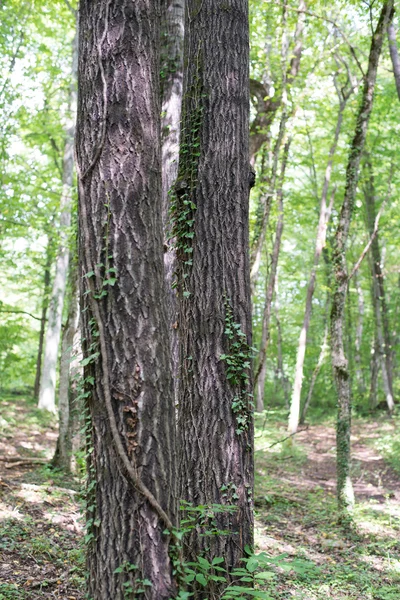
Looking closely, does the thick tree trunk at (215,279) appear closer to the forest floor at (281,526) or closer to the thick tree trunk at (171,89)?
the forest floor at (281,526)

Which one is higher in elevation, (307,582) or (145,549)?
(145,549)

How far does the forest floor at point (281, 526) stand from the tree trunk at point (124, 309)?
90 cm

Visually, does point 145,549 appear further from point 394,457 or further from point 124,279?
point 394,457

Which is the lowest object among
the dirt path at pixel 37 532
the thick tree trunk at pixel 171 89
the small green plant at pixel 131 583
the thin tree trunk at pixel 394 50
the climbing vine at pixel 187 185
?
the dirt path at pixel 37 532

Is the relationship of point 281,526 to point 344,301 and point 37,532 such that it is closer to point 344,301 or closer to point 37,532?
point 344,301

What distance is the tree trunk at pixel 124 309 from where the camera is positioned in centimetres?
244

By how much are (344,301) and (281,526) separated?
3.46 metres

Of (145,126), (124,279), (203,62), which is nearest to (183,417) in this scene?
(124,279)

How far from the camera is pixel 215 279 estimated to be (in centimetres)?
383

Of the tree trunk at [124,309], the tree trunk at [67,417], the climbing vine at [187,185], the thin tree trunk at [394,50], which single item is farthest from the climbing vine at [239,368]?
the thin tree trunk at [394,50]

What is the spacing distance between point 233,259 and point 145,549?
2116 millimetres

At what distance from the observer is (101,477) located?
2.51 meters

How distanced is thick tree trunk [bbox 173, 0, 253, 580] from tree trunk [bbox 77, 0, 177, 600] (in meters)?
1.10

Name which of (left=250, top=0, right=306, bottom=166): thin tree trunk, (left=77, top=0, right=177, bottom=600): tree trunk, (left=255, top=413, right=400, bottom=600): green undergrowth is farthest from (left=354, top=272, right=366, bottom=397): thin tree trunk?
(left=77, top=0, right=177, bottom=600): tree trunk
